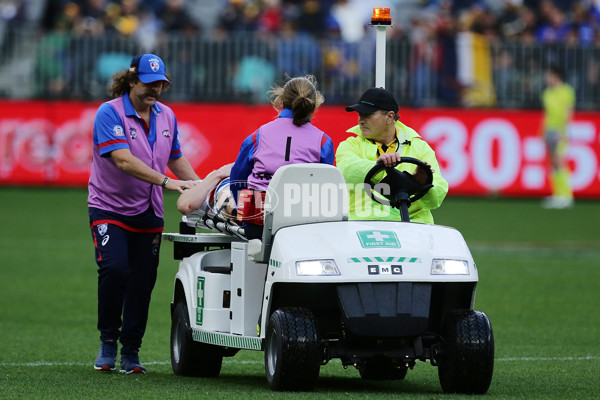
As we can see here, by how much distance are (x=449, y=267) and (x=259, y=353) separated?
3301mm

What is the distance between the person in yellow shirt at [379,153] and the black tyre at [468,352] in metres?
0.92

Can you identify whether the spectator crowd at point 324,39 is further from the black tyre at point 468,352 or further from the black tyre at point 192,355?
the black tyre at point 468,352

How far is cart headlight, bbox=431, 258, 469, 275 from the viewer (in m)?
6.98

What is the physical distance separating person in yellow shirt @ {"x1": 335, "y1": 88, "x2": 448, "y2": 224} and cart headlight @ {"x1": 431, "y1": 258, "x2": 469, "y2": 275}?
69cm

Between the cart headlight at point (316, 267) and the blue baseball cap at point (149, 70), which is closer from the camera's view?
the cart headlight at point (316, 267)

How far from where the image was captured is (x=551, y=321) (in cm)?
1164

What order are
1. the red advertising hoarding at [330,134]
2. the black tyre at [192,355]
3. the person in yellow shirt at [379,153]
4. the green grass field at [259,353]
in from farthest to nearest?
the red advertising hoarding at [330,134]
the black tyre at [192,355]
the person in yellow shirt at [379,153]
the green grass field at [259,353]

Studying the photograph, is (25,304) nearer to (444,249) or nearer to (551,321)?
(551,321)

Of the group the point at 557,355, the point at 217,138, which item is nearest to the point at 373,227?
the point at 557,355

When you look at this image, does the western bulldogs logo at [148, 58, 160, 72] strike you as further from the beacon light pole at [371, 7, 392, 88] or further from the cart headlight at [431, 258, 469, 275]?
the cart headlight at [431, 258, 469, 275]

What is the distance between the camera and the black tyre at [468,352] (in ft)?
22.8

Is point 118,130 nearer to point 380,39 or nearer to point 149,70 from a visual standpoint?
point 149,70

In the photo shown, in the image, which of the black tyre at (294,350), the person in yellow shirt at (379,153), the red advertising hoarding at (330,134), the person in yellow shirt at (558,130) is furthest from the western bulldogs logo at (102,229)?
the person in yellow shirt at (558,130)

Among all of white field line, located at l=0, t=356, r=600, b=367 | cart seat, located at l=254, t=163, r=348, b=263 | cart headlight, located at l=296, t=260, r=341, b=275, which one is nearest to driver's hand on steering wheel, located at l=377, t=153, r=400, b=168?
cart seat, located at l=254, t=163, r=348, b=263
